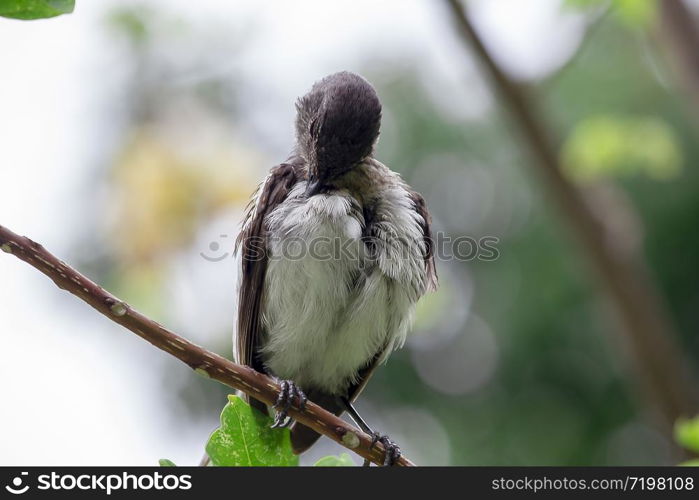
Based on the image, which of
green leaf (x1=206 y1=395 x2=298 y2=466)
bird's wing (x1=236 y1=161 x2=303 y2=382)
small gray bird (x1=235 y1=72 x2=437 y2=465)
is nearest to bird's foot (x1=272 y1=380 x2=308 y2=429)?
green leaf (x1=206 y1=395 x2=298 y2=466)

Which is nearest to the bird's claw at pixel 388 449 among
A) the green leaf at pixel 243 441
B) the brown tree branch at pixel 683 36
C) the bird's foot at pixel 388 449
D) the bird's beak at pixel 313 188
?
the bird's foot at pixel 388 449

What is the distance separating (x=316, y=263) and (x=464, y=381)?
27.5ft

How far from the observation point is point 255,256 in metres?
4.00

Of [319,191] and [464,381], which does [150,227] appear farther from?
[464,381]

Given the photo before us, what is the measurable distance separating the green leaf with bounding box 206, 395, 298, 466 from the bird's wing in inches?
51.8

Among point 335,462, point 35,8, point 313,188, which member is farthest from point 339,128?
point 35,8

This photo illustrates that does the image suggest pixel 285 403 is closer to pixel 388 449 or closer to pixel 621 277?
pixel 388 449

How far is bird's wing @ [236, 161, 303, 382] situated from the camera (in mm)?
3990

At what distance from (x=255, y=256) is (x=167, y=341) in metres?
1.49

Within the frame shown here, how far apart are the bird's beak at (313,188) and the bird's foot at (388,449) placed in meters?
1.12

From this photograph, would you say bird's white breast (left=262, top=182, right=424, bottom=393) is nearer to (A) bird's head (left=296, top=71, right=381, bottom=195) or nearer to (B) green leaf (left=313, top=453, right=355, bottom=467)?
(A) bird's head (left=296, top=71, right=381, bottom=195)

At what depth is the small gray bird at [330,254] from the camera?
3811 millimetres

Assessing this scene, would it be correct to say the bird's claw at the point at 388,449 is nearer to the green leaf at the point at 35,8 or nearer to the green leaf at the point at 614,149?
the green leaf at the point at 35,8

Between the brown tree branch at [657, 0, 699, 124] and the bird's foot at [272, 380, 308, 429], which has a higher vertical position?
the brown tree branch at [657, 0, 699, 124]
